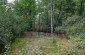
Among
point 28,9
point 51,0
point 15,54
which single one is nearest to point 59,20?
point 51,0

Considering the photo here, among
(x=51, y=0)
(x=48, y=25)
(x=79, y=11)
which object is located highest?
(x=51, y=0)

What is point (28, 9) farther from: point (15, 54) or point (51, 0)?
point (15, 54)

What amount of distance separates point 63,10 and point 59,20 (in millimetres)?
1537

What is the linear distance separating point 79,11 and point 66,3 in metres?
2.12

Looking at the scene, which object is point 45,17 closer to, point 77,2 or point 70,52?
point 77,2

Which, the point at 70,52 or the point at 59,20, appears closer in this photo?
the point at 70,52

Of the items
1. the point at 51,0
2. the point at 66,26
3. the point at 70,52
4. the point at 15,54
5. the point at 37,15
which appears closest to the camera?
the point at 70,52

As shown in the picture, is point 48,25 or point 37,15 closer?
point 48,25

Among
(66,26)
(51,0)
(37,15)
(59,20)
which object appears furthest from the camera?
(37,15)

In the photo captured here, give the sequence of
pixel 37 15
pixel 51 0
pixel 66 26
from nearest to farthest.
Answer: pixel 66 26 < pixel 51 0 < pixel 37 15

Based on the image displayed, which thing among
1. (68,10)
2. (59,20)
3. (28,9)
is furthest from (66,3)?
(28,9)

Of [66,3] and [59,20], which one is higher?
[66,3]

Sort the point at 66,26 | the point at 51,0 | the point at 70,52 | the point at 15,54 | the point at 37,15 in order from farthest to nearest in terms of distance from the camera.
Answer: the point at 37,15 → the point at 51,0 → the point at 66,26 → the point at 15,54 → the point at 70,52

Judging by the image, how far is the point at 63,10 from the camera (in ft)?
74.6
